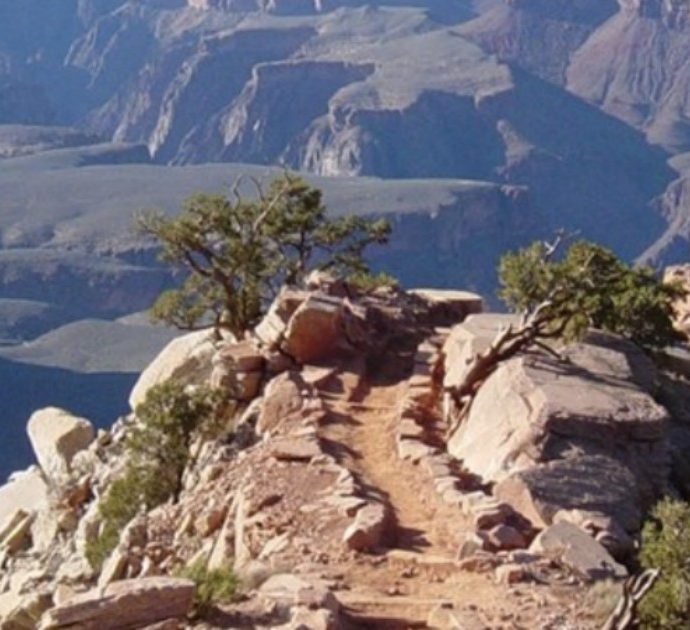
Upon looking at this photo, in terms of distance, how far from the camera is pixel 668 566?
21.8m

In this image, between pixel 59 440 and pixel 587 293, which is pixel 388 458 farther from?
pixel 59 440

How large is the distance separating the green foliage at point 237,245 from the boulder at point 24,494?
4.36m

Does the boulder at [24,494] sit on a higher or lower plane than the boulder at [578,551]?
lower

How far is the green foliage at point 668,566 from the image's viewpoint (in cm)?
2094

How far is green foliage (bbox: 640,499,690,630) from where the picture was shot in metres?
20.9

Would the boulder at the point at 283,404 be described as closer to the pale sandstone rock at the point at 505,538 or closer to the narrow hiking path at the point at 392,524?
the narrow hiking path at the point at 392,524

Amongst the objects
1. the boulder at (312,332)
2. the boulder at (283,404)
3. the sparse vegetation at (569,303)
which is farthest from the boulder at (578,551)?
the boulder at (312,332)

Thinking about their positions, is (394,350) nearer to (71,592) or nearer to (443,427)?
(443,427)

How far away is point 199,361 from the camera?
38.6m

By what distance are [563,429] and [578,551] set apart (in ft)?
15.8

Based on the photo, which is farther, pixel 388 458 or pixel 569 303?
pixel 569 303

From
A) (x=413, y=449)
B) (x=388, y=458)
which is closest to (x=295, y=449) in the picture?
(x=388, y=458)

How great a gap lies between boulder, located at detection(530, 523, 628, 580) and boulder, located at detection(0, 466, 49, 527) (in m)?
16.3

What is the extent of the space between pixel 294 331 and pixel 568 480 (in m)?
9.61
